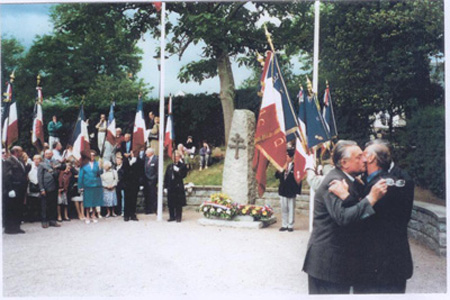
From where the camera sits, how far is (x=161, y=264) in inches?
217

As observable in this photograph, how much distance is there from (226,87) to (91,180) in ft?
9.21

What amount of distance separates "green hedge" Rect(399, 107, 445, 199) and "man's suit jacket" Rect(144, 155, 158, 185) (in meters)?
4.38

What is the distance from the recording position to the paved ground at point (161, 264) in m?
5.09

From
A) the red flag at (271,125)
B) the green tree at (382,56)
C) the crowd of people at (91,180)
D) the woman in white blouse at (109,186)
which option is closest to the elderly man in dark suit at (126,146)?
the crowd of people at (91,180)

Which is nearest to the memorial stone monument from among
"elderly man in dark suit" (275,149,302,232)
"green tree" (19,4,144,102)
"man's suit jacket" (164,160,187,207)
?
"man's suit jacket" (164,160,187,207)

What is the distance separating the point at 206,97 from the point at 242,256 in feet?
10.5

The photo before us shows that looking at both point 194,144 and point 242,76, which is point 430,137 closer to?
point 242,76

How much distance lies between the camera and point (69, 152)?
7781 mm

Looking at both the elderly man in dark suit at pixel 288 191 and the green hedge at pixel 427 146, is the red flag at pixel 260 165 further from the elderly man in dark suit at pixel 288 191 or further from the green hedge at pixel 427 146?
the green hedge at pixel 427 146

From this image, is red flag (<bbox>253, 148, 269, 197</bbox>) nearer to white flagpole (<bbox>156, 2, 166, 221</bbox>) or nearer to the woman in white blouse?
white flagpole (<bbox>156, 2, 166, 221</bbox>)

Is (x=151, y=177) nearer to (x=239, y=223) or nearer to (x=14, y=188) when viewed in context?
(x=239, y=223)

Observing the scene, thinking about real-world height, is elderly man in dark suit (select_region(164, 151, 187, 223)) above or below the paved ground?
above

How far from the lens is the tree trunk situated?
664cm

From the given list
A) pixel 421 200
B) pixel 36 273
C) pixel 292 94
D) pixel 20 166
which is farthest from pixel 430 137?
pixel 20 166
